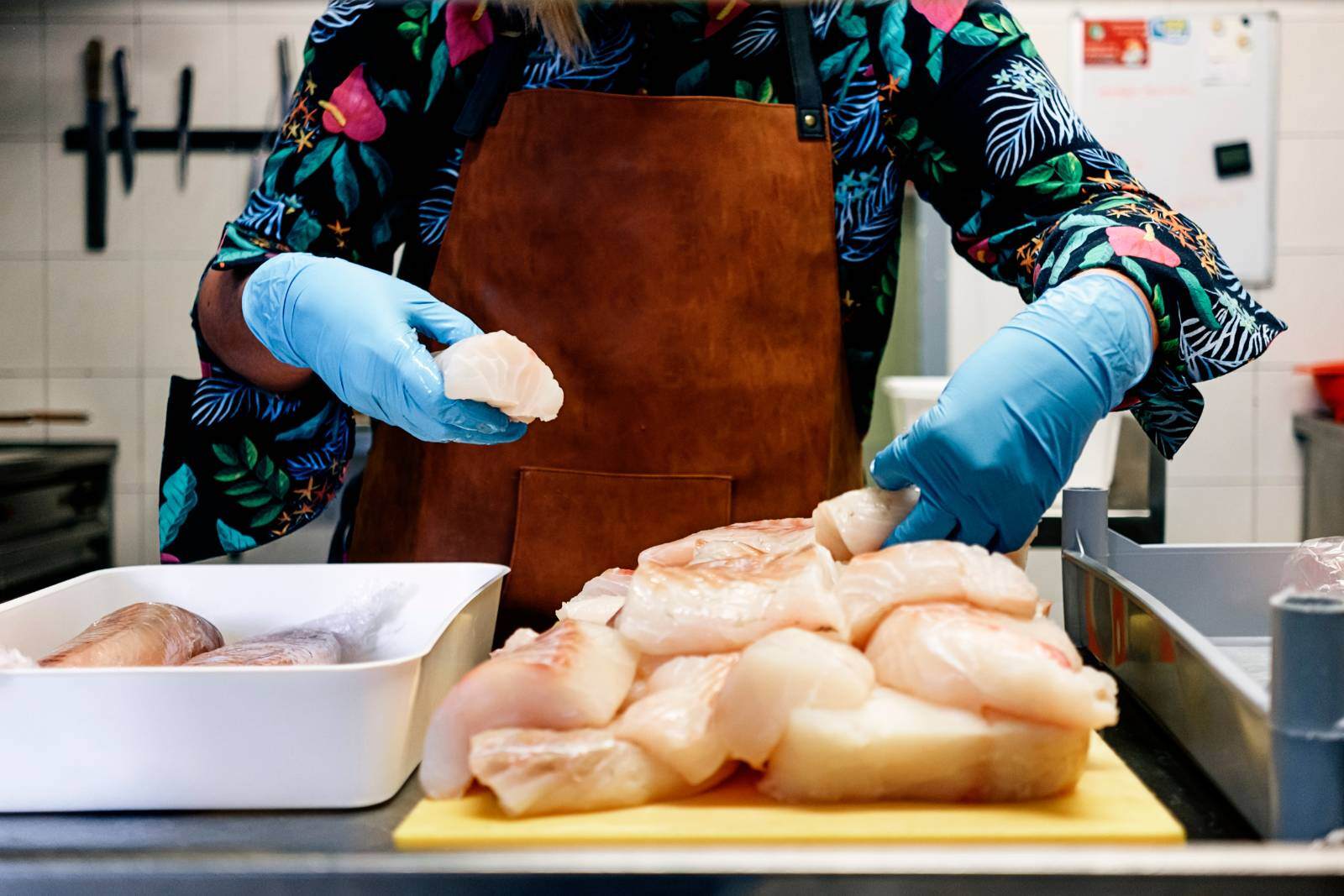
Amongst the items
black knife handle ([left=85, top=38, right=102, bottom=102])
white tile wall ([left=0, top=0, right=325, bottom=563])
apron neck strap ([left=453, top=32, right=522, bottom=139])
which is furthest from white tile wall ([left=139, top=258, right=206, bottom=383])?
apron neck strap ([left=453, top=32, right=522, bottom=139])

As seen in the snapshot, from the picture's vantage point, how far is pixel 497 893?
0.65 metres

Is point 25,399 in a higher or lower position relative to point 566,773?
higher

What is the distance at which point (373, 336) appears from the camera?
1167 millimetres

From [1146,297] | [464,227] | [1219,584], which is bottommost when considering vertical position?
[1219,584]

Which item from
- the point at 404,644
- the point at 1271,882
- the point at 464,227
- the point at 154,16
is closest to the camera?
the point at 1271,882

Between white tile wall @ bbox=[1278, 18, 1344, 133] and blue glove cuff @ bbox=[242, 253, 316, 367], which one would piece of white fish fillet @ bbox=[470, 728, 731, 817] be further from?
white tile wall @ bbox=[1278, 18, 1344, 133]

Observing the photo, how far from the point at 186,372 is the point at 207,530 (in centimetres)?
278

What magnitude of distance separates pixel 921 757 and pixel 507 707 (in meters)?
0.29

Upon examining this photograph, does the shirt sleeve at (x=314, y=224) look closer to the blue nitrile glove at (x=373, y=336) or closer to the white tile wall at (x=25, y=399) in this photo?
the blue nitrile glove at (x=373, y=336)

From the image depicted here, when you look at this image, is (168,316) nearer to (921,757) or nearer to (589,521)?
(589,521)

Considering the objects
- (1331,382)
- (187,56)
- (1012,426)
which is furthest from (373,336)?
(1331,382)

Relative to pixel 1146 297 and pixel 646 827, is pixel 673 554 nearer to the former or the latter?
pixel 646 827

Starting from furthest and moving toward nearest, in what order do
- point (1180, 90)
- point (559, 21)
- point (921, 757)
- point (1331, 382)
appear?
point (1180, 90), point (1331, 382), point (559, 21), point (921, 757)

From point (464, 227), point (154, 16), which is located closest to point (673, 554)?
point (464, 227)
